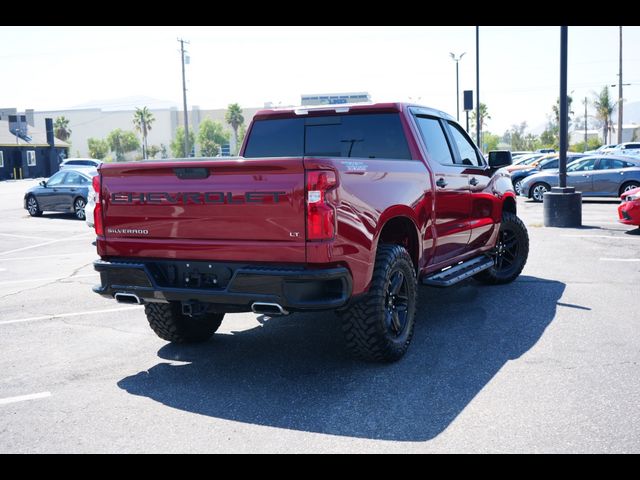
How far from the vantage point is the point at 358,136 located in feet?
21.5

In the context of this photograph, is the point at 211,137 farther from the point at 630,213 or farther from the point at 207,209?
the point at 207,209

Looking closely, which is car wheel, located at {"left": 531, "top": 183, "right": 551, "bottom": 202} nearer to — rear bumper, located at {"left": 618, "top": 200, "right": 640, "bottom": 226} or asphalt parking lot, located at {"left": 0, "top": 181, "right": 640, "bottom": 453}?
rear bumper, located at {"left": 618, "top": 200, "right": 640, "bottom": 226}

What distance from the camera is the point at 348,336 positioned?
5.27m

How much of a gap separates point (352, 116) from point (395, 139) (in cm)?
47

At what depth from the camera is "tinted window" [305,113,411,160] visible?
21.0 ft

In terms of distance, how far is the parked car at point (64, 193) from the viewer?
781 inches

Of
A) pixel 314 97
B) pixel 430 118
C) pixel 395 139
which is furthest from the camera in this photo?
pixel 314 97

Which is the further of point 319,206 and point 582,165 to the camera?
point 582,165

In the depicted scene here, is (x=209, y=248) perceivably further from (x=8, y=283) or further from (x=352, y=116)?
(x=8, y=283)

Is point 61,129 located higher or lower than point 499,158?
higher

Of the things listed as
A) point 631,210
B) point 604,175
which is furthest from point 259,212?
point 604,175

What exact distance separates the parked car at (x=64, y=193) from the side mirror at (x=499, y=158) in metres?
14.5

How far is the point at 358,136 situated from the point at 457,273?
1.62 m

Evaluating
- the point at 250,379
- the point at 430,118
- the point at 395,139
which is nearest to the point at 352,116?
the point at 395,139
